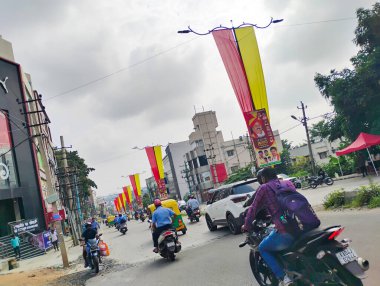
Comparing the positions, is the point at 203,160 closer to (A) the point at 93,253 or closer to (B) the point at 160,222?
(A) the point at 93,253

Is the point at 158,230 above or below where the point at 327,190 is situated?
above

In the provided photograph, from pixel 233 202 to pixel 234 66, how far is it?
506cm

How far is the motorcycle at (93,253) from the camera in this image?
35.0 feet

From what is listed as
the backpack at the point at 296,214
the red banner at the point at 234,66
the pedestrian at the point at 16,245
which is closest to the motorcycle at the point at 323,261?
the backpack at the point at 296,214

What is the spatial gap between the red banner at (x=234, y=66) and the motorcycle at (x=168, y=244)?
5.94 m

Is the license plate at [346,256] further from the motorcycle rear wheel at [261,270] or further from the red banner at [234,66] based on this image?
the red banner at [234,66]

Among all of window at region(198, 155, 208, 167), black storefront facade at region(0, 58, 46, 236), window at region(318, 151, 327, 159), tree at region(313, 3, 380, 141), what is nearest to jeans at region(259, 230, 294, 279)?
tree at region(313, 3, 380, 141)

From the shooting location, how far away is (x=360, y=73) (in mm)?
27281

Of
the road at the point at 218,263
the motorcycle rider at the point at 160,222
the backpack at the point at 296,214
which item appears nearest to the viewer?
the backpack at the point at 296,214

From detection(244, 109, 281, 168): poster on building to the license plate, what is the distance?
9768 mm

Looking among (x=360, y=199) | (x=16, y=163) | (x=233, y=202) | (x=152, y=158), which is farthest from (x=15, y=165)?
(x=360, y=199)

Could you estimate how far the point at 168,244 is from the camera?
9453mm

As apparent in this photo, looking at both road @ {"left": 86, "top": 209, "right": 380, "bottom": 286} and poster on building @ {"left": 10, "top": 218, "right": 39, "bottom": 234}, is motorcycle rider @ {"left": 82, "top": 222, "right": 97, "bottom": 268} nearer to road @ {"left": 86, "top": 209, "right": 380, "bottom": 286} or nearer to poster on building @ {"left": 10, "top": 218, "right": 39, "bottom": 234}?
road @ {"left": 86, "top": 209, "right": 380, "bottom": 286}

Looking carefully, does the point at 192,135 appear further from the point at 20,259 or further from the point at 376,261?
the point at 376,261
